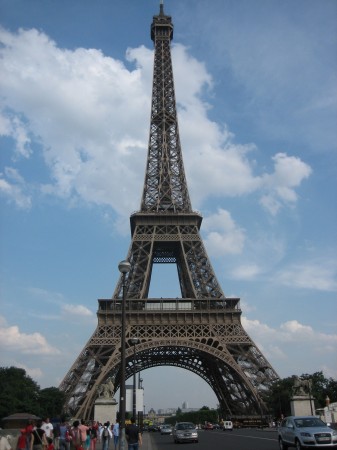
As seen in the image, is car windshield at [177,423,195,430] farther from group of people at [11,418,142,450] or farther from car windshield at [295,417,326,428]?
car windshield at [295,417,326,428]

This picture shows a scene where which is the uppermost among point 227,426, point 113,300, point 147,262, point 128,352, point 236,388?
point 147,262

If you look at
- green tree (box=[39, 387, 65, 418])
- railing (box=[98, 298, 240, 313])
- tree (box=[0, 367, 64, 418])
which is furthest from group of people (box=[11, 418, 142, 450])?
green tree (box=[39, 387, 65, 418])

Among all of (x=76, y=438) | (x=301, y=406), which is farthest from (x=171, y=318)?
(x=76, y=438)

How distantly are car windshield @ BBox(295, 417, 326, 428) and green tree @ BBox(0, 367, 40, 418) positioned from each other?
54241mm

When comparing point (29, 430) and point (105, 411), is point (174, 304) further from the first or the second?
point (29, 430)

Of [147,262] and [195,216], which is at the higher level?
[195,216]

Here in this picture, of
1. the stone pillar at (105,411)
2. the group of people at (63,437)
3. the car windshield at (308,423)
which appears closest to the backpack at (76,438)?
the group of people at (63,437)

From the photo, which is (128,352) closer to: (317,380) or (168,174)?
(168,174)

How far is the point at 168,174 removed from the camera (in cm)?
7225

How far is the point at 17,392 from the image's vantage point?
72500 millimetres

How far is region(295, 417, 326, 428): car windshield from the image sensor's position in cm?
2019

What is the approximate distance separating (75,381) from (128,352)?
758 cm

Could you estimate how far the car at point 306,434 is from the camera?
18.6m

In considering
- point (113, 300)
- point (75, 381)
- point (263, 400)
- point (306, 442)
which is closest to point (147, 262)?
point (113, 300)
